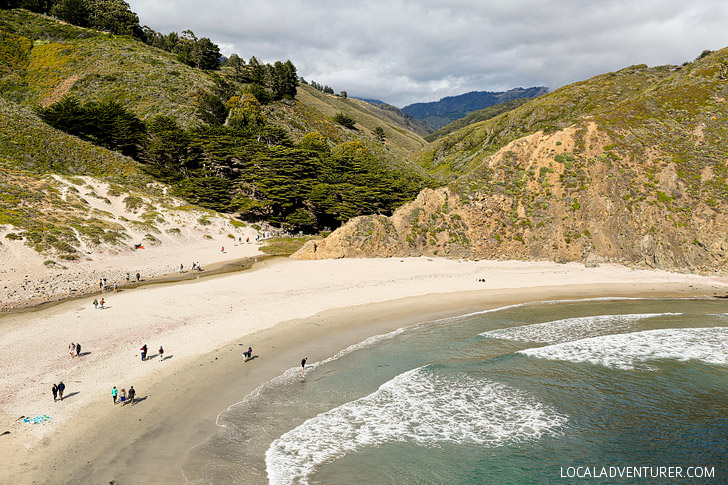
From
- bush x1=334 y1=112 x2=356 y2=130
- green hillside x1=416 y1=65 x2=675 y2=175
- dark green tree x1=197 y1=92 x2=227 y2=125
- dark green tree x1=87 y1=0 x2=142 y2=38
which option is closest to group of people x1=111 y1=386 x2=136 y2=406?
dark green tree x1=197 y1=92 x2=227 y2=125

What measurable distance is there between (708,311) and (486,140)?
330ft

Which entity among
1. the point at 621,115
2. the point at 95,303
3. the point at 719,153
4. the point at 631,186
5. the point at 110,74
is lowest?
the point at 95,303

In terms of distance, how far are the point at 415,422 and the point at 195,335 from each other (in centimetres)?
1583

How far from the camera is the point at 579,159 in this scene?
5206 centimetres

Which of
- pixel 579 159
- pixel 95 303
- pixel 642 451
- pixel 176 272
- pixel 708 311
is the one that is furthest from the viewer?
pixel 579 159

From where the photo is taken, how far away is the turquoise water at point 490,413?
13.5 metres

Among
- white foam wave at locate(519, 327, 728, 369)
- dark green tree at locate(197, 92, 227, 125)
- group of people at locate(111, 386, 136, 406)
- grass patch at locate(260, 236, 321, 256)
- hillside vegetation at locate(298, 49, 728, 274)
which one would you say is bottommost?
white foam wave at locate(519, 327, 728, 369)

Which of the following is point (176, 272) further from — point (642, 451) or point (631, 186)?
point (631, 186)

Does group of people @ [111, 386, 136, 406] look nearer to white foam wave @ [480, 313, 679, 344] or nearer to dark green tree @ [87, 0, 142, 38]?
white foam wave @ [480, 313, 679, 344]

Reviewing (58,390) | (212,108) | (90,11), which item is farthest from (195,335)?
(90,11)

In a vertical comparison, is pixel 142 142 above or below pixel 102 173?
above

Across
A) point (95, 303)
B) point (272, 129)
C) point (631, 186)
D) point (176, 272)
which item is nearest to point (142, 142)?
point (272, 129)

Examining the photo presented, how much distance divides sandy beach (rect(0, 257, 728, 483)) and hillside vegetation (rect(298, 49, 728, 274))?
332cm

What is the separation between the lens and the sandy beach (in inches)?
555
